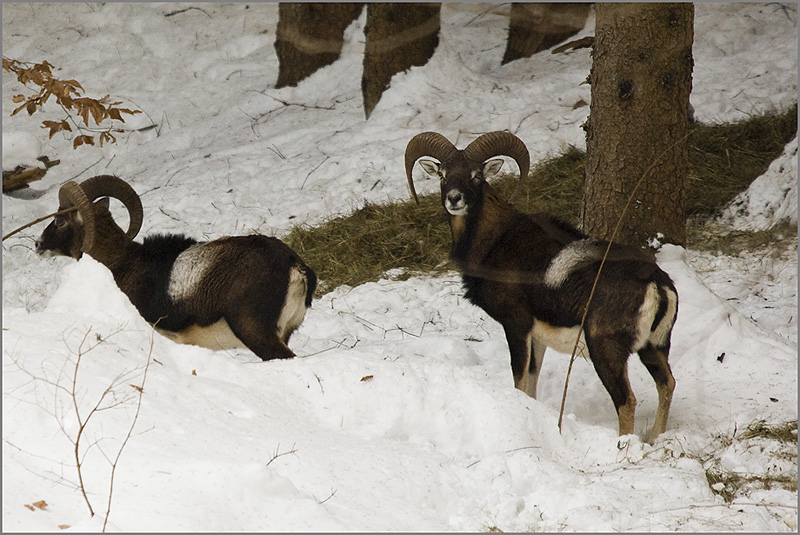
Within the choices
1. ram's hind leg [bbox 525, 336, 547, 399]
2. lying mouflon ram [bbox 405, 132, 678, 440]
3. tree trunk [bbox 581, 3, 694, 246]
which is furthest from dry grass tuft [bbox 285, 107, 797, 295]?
ram's hind leg [bbox 525, 336, 547, 399]

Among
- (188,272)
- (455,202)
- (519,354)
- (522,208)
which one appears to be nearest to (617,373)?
(519,354)

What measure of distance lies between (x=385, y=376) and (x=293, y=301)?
1.73 metres

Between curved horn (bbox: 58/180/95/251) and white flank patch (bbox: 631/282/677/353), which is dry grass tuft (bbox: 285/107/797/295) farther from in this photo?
white flank patch (bbox: 631/282/677/353)

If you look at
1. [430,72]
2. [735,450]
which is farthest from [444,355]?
[430,72]

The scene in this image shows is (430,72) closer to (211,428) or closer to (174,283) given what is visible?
(174,283)

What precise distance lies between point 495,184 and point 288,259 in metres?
4.02

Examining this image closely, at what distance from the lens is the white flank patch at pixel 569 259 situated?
5945 millimetres

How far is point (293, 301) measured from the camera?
6766 millimetres

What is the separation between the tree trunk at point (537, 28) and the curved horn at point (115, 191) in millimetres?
8747

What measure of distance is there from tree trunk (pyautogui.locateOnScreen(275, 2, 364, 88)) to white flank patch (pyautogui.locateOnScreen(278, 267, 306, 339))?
27.8 feet

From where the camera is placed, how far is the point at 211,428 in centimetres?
428

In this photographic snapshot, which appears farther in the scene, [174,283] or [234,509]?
[174,283]

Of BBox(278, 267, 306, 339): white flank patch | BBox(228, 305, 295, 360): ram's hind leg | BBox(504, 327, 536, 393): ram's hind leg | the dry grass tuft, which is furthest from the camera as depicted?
the dry grass tuft

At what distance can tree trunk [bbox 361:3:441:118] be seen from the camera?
490 inches
